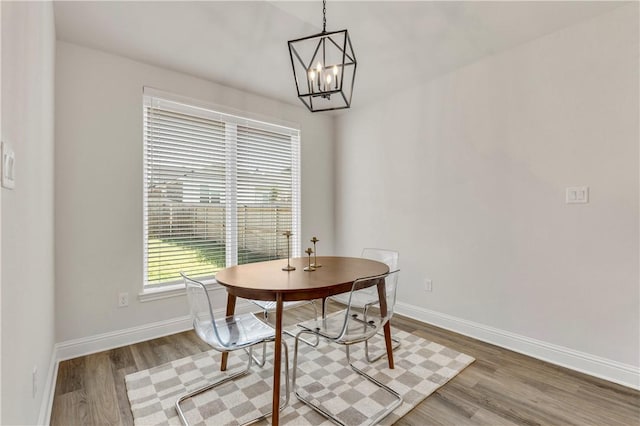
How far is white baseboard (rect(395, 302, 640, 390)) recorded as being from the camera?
2031mm

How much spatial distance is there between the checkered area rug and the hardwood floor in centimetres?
9

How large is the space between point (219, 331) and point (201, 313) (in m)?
0.18

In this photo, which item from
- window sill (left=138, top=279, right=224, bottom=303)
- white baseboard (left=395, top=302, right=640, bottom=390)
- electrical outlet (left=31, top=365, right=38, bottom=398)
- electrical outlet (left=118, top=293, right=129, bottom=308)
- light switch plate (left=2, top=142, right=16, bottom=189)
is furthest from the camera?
window sill (left=138, top=279, right=224, bottom=303)

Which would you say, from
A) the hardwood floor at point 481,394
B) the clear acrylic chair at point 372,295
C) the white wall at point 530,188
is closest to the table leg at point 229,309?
the hardwood floor at point 481,394

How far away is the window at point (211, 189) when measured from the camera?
9.33 ft

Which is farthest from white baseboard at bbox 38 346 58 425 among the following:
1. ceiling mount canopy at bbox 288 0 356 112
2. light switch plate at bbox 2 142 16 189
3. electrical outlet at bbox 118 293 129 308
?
ceiling mount canopy at bbox 288 0 356 112

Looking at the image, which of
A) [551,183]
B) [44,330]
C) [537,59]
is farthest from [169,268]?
[537,59]

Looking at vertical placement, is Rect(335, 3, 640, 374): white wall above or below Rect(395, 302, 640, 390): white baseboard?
above

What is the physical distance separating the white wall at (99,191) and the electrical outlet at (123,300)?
0.03 meters

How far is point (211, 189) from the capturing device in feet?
10.4

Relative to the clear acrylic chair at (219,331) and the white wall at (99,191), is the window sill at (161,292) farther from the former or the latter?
the clear acrylic chair at (219,331)

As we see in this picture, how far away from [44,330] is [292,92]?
2.96 m

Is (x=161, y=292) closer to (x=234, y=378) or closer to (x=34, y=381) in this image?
(x=234, y=378)

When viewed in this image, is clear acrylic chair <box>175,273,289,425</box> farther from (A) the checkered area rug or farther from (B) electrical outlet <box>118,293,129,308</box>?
(B) electrical outlet <box>118,293,129,308</box>
